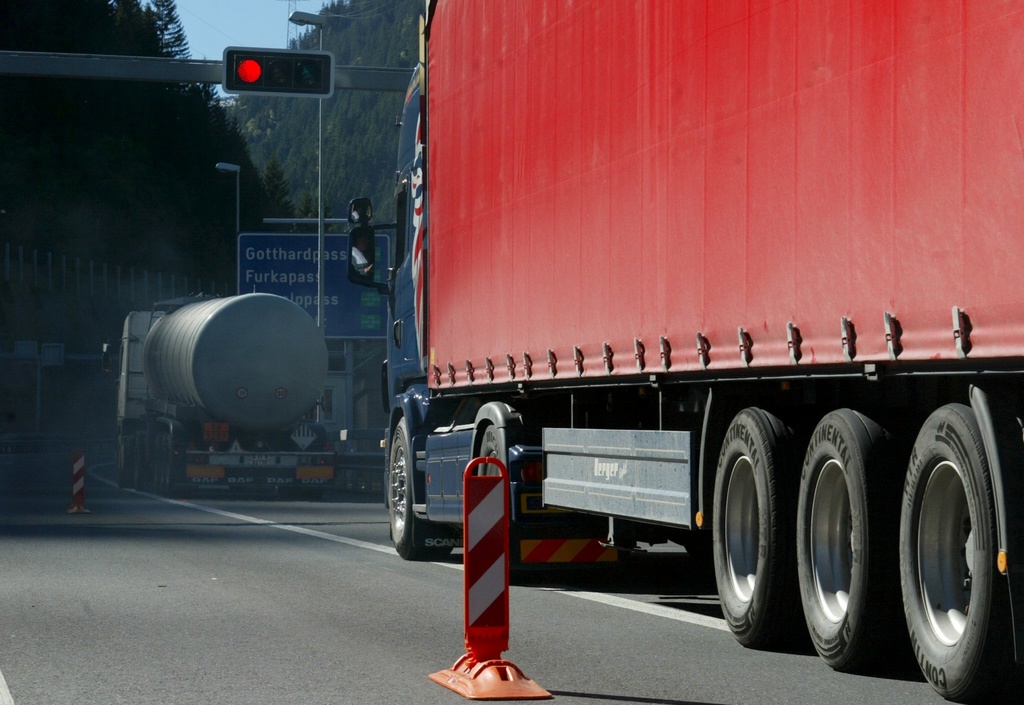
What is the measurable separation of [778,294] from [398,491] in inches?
308

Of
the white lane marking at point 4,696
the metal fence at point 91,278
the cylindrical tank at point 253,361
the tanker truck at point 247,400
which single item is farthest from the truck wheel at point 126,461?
the metal fence at point 91,278

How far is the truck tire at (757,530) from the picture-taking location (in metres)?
8.31

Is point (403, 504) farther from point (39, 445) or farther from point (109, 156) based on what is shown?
point (109, 156)

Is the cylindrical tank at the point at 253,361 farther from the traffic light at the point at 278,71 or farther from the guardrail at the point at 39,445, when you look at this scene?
the guardrail at the point at 39,445

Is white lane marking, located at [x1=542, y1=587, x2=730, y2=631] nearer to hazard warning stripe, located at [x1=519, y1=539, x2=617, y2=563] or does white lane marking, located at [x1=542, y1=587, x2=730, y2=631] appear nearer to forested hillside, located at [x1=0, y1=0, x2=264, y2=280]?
hazard warning stripe, located at [x1=519, y1=539, x2=617, y2=563]

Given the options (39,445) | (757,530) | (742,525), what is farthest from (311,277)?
(757,530)

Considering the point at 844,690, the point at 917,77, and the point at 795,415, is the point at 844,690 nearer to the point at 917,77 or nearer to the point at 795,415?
the point at 795,415

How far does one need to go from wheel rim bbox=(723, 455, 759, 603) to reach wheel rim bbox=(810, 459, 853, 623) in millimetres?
688

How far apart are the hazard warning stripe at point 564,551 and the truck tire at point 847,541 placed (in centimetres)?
412

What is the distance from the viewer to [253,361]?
28.8 m

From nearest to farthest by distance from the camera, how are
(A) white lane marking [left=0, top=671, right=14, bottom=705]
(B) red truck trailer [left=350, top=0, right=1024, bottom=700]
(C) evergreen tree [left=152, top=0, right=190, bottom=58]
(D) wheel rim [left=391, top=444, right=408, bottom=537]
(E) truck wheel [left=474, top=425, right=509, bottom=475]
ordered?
(B) red truck trailer [left=350, top=0, right=1024, bottom=700] → (A) white lane marking [left=0, top=671, right=14, bottom=705] → (E) truck wheel [left=474, top=425, right=509, bottom=475] → (D) wheel rim [left=391, top=444, right=408, bottom=537] → (C) evergreen tree [left=152, top=0, right=190, bottom=58]

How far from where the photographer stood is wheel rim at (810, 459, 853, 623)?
7.85 metres

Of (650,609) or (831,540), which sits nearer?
(831,540)

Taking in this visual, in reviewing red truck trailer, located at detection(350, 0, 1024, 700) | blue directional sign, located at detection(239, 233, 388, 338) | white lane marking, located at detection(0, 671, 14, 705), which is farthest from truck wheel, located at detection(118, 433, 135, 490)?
white lane marking, located at detection(0, 671, 14, 705)
